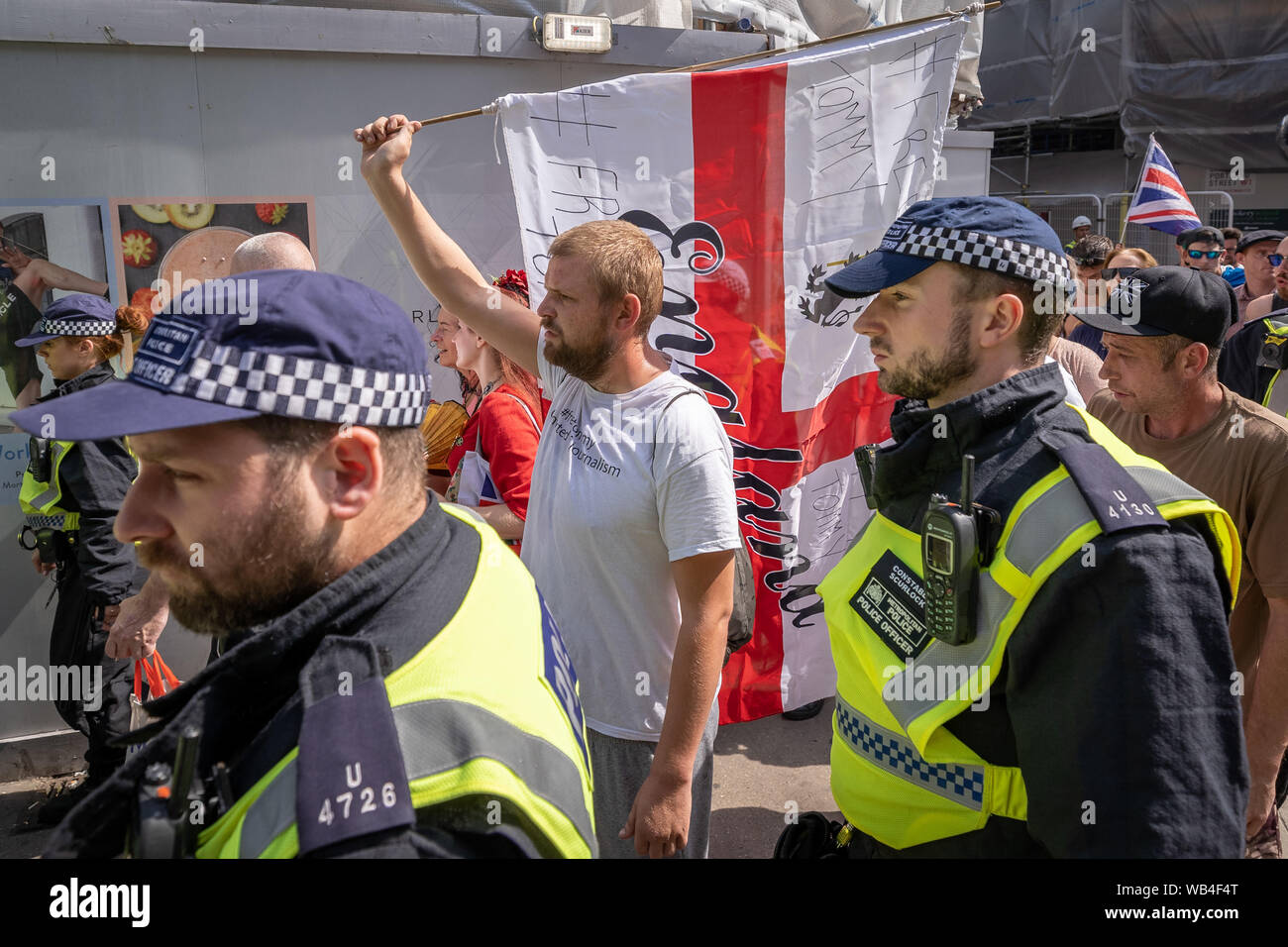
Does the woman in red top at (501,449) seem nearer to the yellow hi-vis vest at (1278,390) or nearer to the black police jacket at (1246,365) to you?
the yellow hi-vis vest at (1278,390)

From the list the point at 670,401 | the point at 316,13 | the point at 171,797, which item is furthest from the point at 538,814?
the point at 316,13

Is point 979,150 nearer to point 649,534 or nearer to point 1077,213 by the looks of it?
point 649,534

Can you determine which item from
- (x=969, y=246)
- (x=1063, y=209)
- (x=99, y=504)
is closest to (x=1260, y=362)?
(x=969, y=246)

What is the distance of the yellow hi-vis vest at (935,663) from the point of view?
5.15 feet

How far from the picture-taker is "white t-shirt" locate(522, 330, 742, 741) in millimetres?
2352

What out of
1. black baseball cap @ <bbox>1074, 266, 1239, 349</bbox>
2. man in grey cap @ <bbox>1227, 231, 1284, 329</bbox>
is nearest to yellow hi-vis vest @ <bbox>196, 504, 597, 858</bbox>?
black baseball cap @ <bbox>1074, 266, 1239, 349</bbox>

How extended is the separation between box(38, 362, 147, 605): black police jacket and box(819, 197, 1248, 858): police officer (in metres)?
3.23

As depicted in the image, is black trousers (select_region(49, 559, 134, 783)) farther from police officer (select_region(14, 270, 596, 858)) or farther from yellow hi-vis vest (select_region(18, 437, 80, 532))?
police officer (select_region(14, 270, 596, 858))

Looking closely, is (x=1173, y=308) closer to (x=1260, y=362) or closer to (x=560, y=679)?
(x=1260, y=362)

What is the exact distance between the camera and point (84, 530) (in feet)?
13.0

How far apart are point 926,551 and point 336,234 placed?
3.76m

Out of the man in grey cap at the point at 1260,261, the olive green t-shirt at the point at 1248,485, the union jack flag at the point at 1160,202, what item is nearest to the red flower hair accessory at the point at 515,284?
the olive green t-shirt at the point at 1248,485

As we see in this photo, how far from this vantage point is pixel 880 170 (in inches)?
158

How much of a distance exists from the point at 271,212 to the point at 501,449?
87.9 inches
